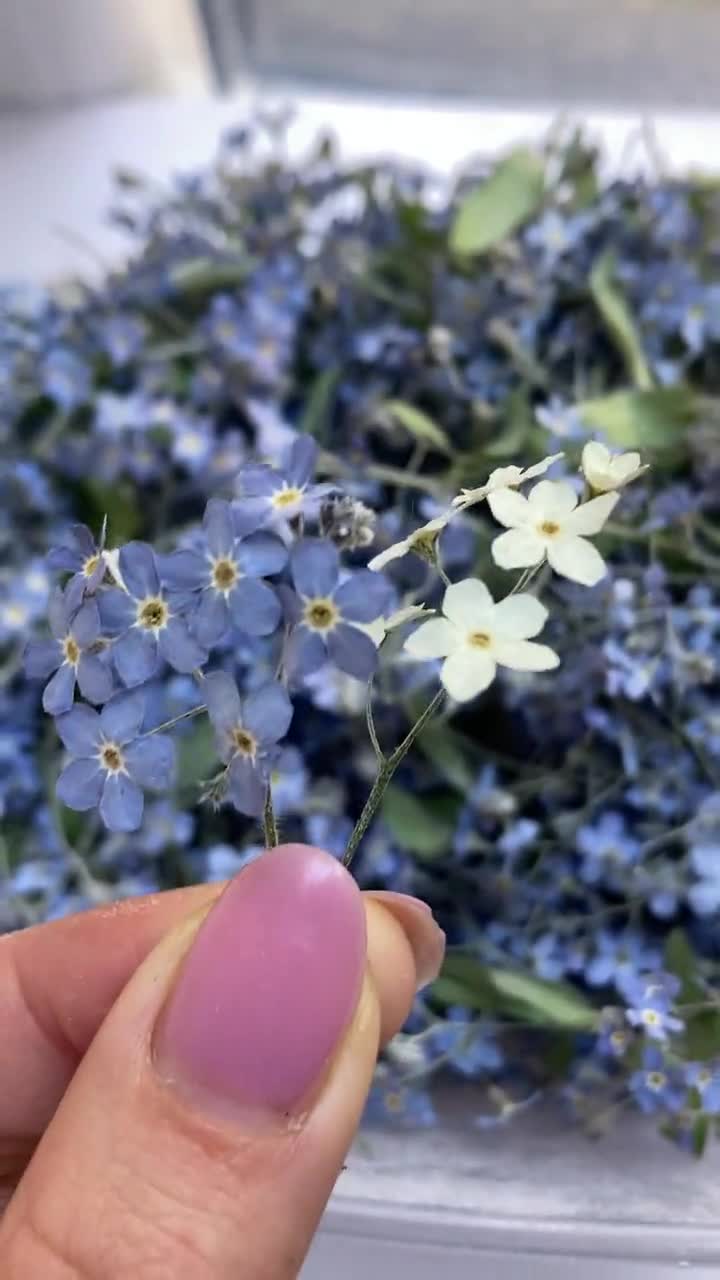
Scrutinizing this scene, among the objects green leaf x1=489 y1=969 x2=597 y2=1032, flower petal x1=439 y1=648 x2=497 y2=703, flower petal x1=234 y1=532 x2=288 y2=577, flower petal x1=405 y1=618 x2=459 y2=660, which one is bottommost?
green leaf x1=489 y1=969 x2=597 y2=1032

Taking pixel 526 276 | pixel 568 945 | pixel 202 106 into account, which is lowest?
pixel 568 945

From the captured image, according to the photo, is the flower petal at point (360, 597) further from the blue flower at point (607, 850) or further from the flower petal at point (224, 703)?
the blue flower at point (607, 850)

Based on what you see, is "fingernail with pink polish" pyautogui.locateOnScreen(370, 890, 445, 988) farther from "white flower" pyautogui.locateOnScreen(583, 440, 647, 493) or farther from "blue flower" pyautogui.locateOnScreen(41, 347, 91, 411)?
"blue flower" pyautogui.locateOnScreen(41, 347, 91, 411)

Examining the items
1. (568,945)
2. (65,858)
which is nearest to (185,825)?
(65,858)

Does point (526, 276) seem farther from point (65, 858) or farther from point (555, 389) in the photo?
point (65, 858)

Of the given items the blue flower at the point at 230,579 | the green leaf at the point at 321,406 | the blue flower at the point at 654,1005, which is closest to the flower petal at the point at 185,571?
the blue flower at the point at 230,579

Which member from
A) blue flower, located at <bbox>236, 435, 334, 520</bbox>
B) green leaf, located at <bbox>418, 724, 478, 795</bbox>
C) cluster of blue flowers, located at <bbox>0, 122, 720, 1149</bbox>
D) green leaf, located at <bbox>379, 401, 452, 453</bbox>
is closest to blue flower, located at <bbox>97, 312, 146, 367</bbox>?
cluster of blue flowers, located at <bbox>0, 122, 720, 1149</bbox>
